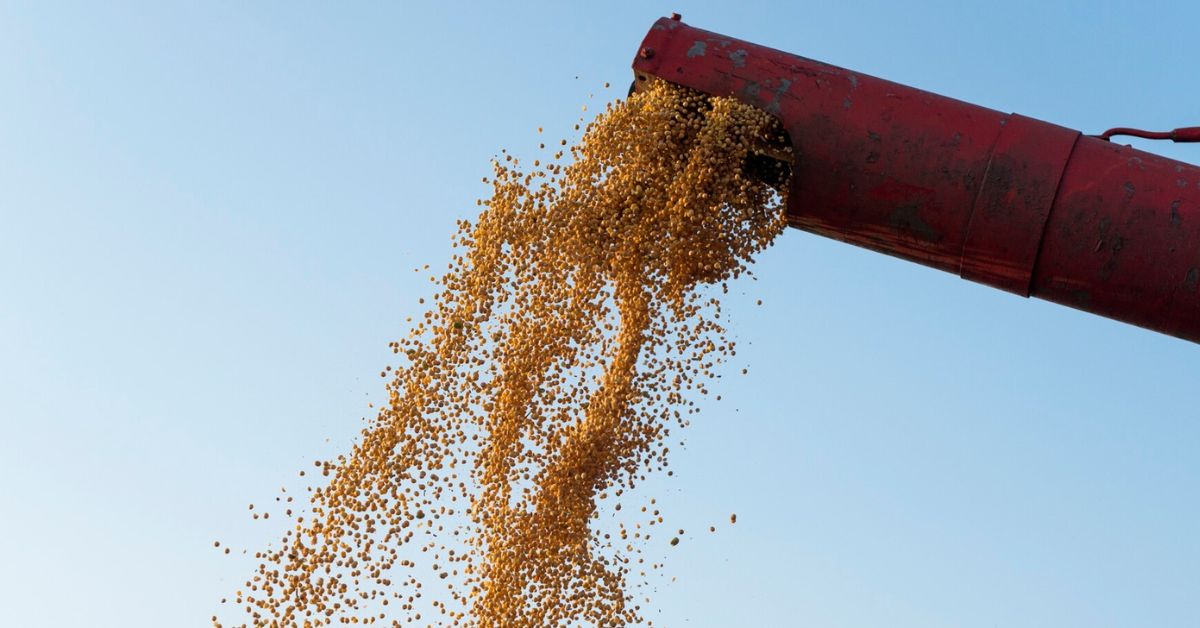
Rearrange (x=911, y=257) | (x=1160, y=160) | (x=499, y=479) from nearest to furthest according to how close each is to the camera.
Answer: (x=1160, y=160) → (x=911, y=257) → (x=499, y=479)

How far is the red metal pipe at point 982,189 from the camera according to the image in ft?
10.9

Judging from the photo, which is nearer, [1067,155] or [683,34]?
[1067,155]

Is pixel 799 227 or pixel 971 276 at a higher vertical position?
pixel 799 227

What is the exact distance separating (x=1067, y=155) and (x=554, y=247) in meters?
1.56

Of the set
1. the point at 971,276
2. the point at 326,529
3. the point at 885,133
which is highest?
the point at 885,133

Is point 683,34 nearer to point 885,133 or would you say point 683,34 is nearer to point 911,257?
point 885,133

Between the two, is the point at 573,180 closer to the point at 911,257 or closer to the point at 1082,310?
the point at 911,257

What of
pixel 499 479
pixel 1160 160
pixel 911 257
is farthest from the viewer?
pixel 499 479

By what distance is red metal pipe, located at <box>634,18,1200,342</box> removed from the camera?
10.9 ft

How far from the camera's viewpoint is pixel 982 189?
3.41m

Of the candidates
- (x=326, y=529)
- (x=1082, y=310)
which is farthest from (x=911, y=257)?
(x=326, y=529)

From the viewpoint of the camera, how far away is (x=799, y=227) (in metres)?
3.79

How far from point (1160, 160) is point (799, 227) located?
1024mm

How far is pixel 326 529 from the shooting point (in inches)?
157
